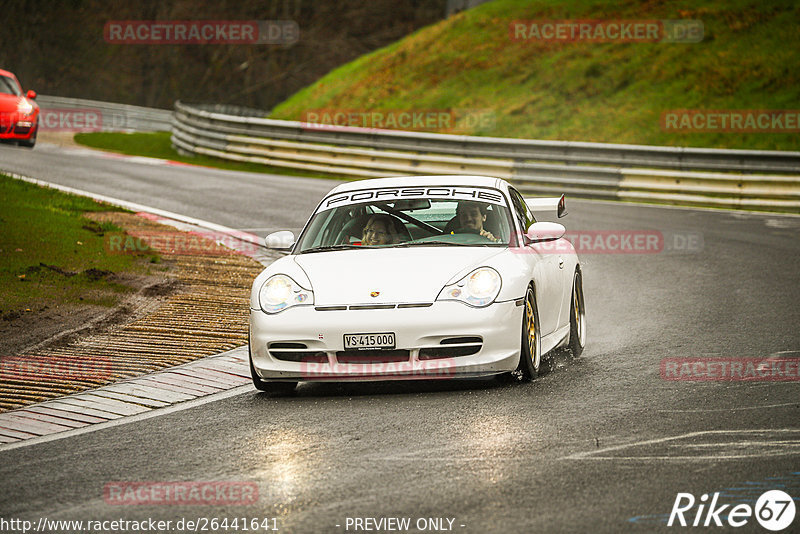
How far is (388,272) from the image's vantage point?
7402 millimetres

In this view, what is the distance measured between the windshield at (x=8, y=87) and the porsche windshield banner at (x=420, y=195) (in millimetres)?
17232

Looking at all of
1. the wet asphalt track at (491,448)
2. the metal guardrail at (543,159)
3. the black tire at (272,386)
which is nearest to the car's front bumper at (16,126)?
the metal guardrail at (543,159)

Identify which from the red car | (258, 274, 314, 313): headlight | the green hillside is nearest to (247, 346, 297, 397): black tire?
(258, 274, 314, 313): headlight

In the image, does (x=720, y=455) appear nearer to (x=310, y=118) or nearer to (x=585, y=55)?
(x=585, y=55)

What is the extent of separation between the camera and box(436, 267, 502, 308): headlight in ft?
23.7

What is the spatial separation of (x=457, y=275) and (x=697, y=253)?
7.52 m

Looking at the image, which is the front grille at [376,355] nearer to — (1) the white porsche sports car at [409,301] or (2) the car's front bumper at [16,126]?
(1) the white porsche sports car at [409,301]

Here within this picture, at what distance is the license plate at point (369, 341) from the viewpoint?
7.04 m

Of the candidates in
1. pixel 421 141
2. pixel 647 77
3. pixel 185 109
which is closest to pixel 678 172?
pixel 421 141

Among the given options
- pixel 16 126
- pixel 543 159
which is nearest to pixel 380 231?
pixel 543 159

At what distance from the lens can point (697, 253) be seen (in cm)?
1410

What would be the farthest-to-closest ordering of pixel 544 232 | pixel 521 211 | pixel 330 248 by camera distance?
pixel 521 211 < pixel 330 248 < pixel 544 232

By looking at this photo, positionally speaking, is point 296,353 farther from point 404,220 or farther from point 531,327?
point 404,220

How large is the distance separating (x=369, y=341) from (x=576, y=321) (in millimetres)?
2437
